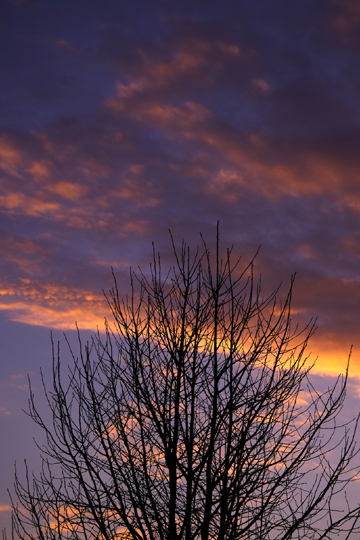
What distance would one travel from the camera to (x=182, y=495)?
5.72 metres

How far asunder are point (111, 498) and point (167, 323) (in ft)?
7.17

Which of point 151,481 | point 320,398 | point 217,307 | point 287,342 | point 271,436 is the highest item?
point 217,307

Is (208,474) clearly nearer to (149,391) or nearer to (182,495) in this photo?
(182,495)

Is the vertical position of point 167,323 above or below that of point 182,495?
above

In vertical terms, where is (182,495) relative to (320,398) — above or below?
below

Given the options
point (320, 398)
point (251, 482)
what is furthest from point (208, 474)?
point (320, 398)

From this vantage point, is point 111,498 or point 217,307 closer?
point 111,498

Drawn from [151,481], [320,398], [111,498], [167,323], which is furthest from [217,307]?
[111,498]

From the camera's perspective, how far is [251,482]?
5.44 meters

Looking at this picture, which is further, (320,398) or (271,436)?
(320,398)

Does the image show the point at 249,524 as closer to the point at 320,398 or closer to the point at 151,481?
the point at 151,481

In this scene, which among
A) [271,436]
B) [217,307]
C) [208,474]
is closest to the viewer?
[208,474]

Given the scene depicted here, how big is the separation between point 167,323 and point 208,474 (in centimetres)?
188

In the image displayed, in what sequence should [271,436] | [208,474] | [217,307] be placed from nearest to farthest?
[208,474], [271,436], [217,307]
